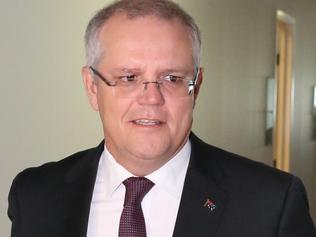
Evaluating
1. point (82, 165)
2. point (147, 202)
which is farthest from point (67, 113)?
point (147, 202)

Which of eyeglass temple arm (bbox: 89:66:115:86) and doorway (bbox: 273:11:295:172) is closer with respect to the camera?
eyeglass temple arm (bbox: 89:66:115:86)

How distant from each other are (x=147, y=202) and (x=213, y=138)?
71.3 inches

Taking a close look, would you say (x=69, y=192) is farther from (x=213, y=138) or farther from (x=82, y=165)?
(x=213, y=138)

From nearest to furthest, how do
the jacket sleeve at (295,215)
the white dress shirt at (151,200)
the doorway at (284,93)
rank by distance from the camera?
the jacket sleeve at (295,215)
the white dress shirt at (151,200)
the doorway at (284,93)

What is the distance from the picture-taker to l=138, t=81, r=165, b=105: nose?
1.05 m

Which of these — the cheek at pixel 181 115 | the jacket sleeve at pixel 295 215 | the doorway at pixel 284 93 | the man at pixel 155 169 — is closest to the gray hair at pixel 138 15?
the man at pixel 155 169

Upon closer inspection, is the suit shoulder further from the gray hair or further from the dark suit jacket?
the gray hair

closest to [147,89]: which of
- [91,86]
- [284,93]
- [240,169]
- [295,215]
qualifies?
[91,86]

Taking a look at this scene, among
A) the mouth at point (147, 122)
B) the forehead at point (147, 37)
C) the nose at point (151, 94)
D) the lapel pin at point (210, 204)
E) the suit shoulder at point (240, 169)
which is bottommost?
the lapel pin at point (210, 204)

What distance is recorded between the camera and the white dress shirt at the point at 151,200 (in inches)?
45.4

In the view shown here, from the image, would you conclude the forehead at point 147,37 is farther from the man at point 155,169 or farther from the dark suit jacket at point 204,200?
the dark suit jacket at point 204,200

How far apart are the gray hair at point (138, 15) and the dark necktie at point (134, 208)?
0.34m

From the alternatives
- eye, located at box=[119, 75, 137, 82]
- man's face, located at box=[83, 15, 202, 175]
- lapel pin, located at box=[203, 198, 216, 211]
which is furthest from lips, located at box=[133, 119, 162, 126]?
lapel pin, located at box=[203, 198, 216, 211]

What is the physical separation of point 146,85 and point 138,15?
19 cm
